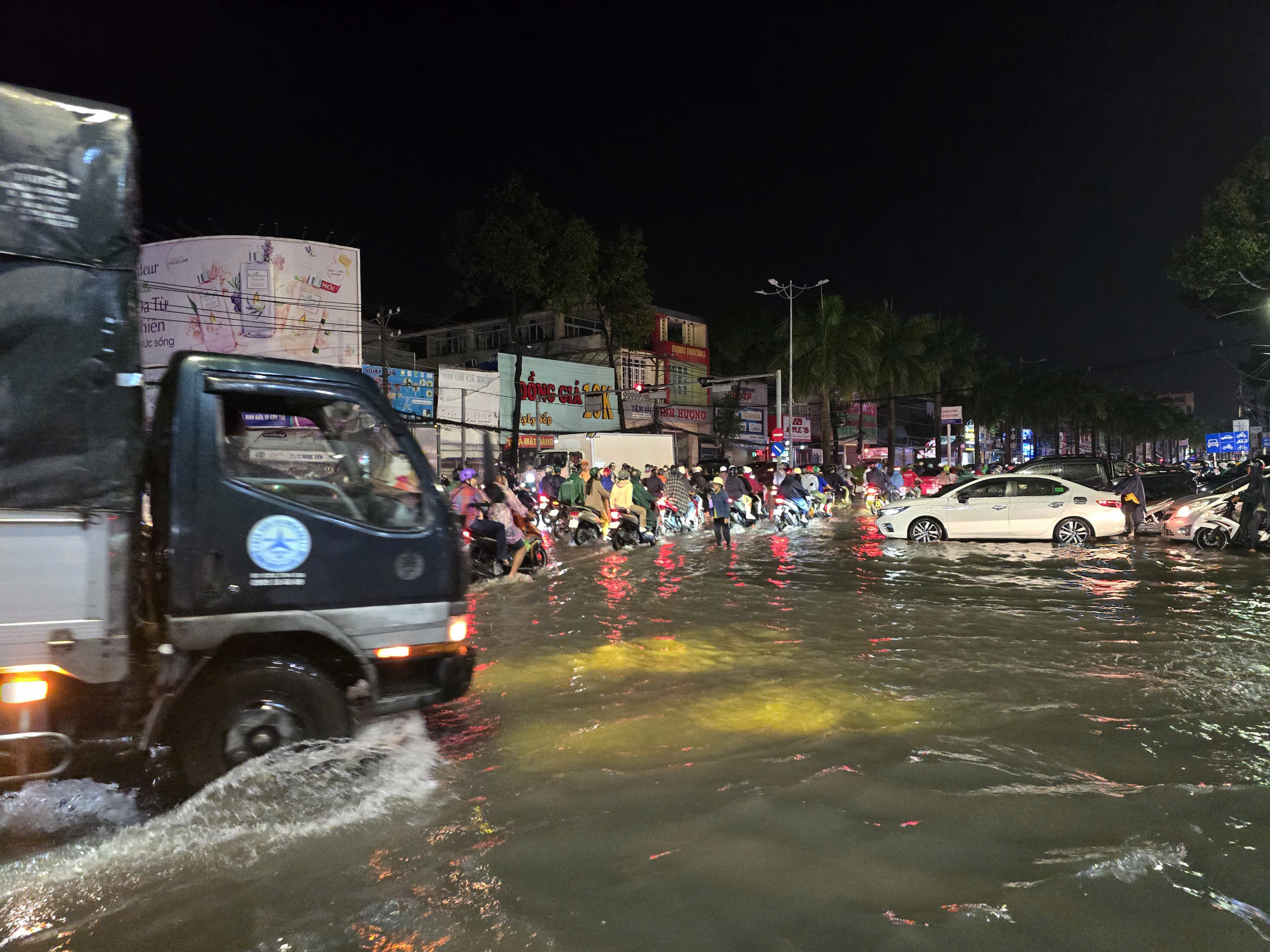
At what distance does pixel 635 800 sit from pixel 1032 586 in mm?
8418

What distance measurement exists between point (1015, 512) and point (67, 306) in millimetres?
15947

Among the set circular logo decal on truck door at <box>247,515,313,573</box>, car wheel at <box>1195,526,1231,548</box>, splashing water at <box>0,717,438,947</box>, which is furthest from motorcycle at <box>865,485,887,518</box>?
circular logo decal on truck door at <box>247,515,313,573</box>

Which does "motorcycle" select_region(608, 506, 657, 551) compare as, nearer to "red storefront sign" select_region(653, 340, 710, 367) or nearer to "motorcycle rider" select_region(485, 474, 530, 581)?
"motorcycle rider" select_region(485, 474, 530, 581)

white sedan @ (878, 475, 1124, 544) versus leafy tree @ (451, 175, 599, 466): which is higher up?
leafy tree @ (451, 175, 599, 466)

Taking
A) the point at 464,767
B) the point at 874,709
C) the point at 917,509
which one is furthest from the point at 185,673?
the point at 917,509

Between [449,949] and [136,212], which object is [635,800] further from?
[136,212]

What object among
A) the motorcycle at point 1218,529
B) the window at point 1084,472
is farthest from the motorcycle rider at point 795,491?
the motorcycle at point 1218,529

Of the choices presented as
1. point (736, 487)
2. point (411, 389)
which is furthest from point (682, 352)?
point (736, 487)

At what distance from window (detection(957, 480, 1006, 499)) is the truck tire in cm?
1472

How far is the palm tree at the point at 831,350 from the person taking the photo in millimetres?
45031

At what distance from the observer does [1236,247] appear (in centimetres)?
2478

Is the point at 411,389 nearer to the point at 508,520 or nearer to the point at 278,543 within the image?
the point at 508,520

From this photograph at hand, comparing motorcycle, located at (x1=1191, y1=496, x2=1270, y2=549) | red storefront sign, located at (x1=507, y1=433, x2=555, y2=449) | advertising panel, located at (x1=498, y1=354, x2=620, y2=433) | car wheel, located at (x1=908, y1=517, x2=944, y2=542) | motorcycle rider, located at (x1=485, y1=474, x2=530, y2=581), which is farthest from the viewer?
advertising panel, located at (x1=498, y1=354, x2=620, y2=433)

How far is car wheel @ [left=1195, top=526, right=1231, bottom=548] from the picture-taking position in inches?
593
